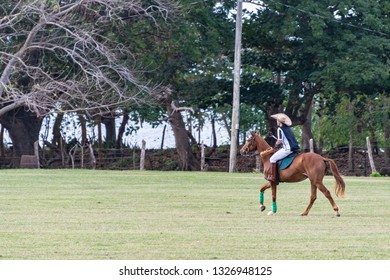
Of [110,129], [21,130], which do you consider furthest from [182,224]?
[110,129]

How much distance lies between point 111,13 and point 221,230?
28.1 metres

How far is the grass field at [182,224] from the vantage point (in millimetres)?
14812

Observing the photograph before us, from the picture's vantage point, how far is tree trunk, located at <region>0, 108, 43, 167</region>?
172 feet

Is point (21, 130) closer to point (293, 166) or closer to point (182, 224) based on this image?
point (293, 166)

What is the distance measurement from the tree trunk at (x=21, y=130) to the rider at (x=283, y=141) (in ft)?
104

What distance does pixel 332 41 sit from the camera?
48.6 meters

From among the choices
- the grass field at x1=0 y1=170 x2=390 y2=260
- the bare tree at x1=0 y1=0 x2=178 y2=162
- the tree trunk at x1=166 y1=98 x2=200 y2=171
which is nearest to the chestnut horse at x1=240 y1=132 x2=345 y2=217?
the grass field at x1=0 y1=170 x2=390 y2=260

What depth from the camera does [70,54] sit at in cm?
4169

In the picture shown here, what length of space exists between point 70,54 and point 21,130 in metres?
12.3

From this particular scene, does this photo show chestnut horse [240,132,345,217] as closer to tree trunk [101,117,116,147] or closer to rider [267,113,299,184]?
rider [267,113,299,184]

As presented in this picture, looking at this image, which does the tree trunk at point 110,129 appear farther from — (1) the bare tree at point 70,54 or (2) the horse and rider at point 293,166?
(2) the horse and rider at point 293,166

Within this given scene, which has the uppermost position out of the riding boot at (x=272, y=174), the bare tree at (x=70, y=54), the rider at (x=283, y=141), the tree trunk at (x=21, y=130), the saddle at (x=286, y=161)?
the bare tree at (x=70, y=54)

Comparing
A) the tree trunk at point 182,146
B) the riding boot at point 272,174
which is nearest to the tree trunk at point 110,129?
the tree trunk at point 182,146
